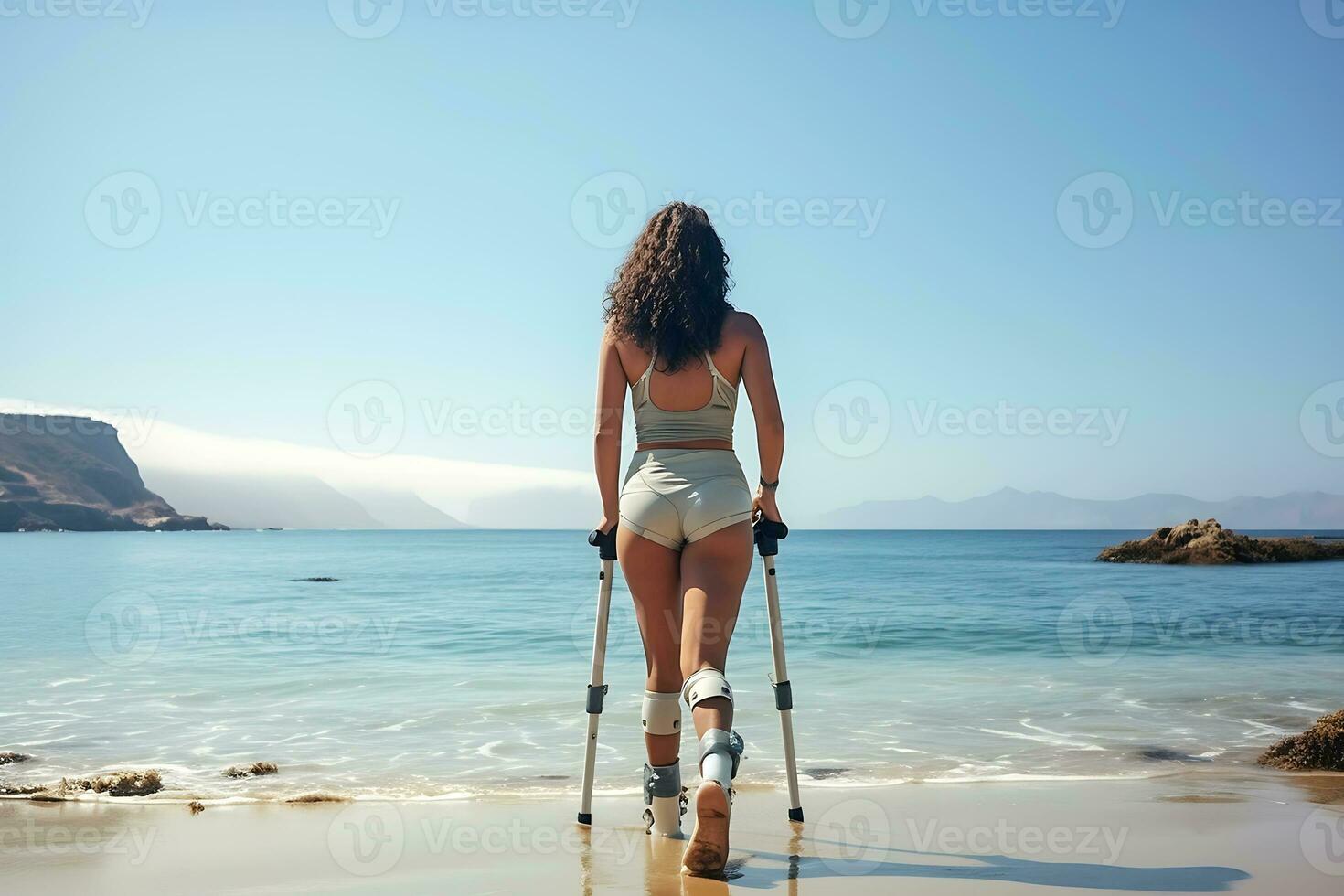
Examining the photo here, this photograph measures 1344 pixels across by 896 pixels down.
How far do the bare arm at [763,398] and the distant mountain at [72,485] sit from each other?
10993 centimetres

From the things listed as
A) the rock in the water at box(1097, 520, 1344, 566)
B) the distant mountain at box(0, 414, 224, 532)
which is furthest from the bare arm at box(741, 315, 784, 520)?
the distant mountain at box(0, 414, 224, 532)

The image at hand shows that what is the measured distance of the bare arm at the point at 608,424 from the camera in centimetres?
376

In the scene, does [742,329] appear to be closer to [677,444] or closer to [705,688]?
[677,444]

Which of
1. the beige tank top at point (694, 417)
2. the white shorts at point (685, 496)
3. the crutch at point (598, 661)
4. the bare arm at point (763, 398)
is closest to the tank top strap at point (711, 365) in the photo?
the beige tank top at point (694, 417)

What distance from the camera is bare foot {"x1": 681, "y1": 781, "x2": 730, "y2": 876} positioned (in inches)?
117

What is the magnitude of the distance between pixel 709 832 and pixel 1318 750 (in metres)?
4.31

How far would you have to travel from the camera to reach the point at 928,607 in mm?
19672

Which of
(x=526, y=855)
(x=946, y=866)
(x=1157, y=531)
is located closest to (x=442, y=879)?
(x=526, y=855)

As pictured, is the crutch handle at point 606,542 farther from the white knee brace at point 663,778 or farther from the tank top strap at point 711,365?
the tank top strap at point 711,365

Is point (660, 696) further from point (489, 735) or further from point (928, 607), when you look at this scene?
point (928, 607)

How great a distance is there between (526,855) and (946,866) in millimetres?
1600

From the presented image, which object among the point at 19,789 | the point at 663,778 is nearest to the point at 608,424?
the point at 663,778

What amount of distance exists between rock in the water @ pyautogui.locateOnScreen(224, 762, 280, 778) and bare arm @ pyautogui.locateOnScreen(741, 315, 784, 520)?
12.0 ft

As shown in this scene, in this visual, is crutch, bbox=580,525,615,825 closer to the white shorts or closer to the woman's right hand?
the white shorts
